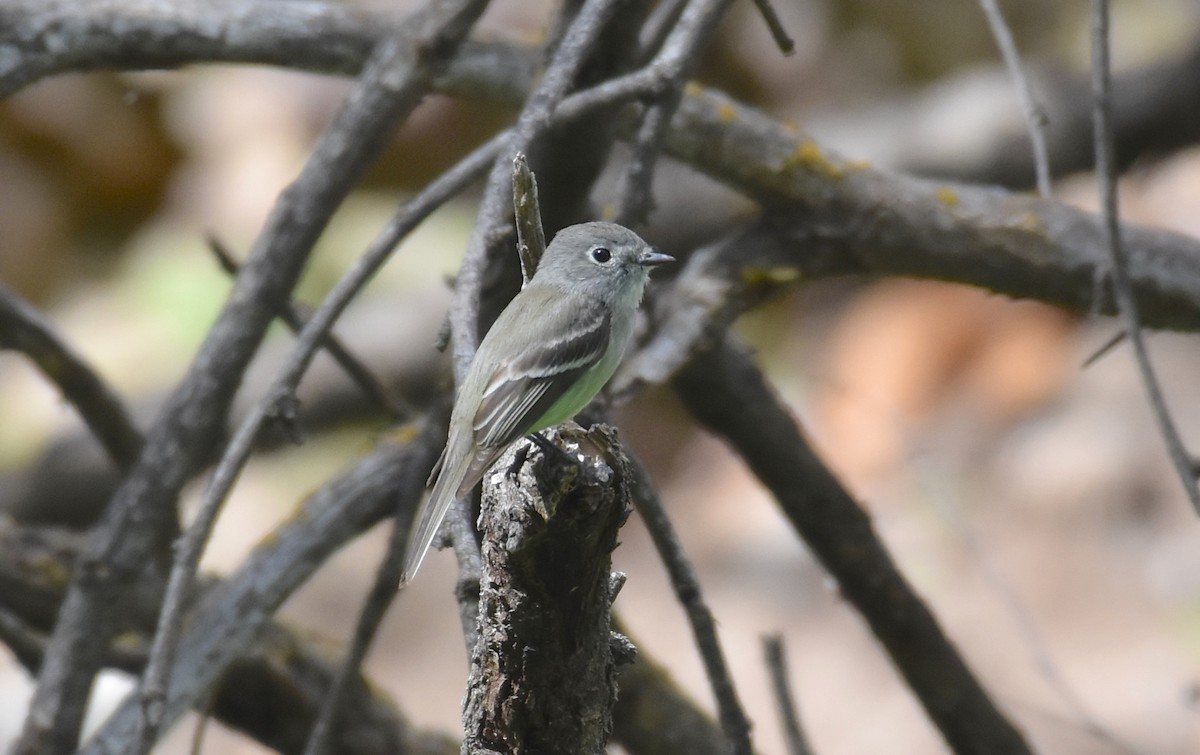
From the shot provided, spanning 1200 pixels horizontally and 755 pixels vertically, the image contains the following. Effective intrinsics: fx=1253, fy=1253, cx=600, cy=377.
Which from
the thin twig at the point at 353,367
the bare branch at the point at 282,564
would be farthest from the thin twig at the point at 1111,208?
the thin twig at the point at 353,367

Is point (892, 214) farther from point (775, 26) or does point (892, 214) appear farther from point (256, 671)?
point (256, 671)

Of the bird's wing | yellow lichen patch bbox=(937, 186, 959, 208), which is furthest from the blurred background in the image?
the bird's wing

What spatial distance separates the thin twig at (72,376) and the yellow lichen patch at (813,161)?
2687mm

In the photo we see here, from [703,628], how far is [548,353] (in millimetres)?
916

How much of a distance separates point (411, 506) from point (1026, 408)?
7.12 meters

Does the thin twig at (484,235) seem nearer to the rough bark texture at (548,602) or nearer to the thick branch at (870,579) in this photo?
the rough bark texture at (548,602)

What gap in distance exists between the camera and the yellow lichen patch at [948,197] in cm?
441

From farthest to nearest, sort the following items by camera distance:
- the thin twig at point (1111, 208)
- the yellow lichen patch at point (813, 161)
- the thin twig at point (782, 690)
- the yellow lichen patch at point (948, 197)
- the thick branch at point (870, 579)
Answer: the thick branch at point (870, 579), the yellow lichen patch at point (948, 197), the yellow lichen patch at point (813, 161), the thin twig at point (782, 690), the thin twig at point (1111, 208)

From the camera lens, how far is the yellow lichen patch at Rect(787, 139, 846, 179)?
4.29 metres

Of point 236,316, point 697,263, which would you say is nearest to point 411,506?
point 236,316

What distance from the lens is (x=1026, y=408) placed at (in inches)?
392

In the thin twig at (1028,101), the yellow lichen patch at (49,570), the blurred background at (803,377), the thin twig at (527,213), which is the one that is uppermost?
the blurred background at (803,377)

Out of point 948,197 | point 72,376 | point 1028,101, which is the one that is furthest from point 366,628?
point 1028,101

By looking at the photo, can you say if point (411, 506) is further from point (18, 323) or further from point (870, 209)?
point (870, 209)
